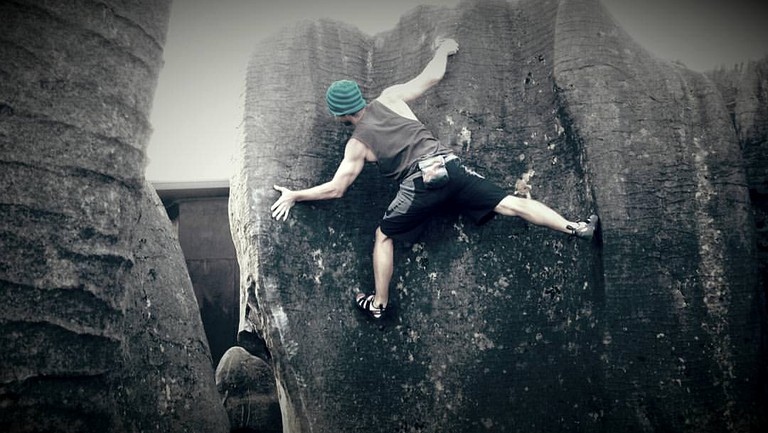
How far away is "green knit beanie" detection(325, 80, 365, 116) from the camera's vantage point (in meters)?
3.42

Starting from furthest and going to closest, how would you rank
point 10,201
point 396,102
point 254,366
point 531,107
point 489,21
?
1. point 254,366
2. point 489,21
3. point 531,107
4. point 396,102
5. point 10,201

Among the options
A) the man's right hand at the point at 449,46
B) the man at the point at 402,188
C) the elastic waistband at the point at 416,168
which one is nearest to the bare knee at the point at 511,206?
the man at the point at 402,188

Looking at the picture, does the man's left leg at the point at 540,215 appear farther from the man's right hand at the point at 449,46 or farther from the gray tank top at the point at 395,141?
the man's right hand at the point at 449,46

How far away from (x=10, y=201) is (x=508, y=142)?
3.03 metres

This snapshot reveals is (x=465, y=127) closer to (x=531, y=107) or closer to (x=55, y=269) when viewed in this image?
(x=531, y=107)

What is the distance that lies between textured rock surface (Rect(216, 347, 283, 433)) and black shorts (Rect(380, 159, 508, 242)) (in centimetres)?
216

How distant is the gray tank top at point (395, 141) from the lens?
3.35 m

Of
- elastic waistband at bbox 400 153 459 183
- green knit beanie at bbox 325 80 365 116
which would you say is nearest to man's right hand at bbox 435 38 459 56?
green knit beanie at bbox 325 80 365 116

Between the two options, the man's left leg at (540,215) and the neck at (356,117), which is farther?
the neck at (356,117)

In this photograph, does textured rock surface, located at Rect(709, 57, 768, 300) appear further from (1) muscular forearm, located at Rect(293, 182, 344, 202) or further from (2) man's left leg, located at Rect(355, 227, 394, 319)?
(1) muscular forearm, located at Rect(293, 182, 344, 202)

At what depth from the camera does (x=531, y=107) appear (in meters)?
3.88

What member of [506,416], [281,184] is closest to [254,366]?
[281,184]

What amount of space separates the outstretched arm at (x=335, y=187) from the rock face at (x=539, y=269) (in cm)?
11

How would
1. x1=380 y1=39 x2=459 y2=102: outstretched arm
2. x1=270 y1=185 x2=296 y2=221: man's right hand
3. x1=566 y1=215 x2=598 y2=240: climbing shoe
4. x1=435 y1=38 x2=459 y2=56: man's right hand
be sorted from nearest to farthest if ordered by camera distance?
x1=566 y1=215 x2=598 y2=240: climbing shoe → x1=270 y1=185 x2=296 y2=221: man's right hand → x1=380 y1=39 x2=459 y2=102: outstretched arm → x1=435 y1=38 x2=459 y2=56: man's right hand
